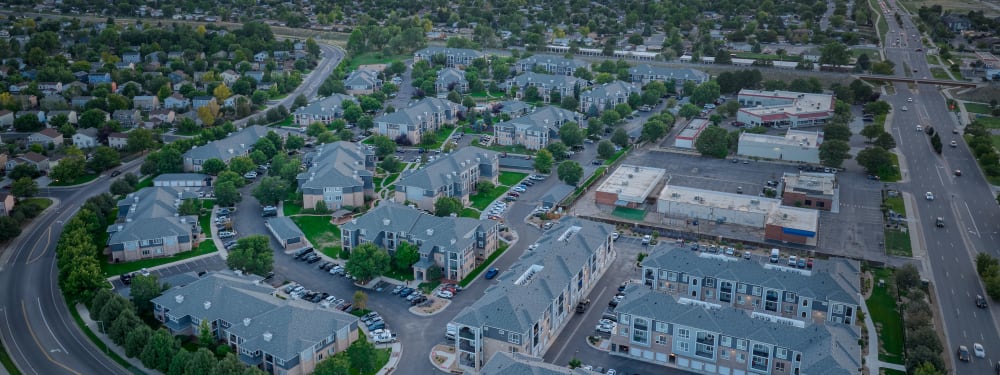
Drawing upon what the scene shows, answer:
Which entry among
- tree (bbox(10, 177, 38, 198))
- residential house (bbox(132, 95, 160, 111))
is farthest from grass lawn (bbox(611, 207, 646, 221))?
residential house (bbox(132, 95, 160, 111))

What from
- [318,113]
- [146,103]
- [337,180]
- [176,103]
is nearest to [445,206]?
[337,180]

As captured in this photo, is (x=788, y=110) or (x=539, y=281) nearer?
(x=539, y=281)

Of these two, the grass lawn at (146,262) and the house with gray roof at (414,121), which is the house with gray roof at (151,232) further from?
the house with gray roof at (414,121)

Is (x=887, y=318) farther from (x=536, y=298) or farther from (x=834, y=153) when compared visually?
(x=834, y=153)

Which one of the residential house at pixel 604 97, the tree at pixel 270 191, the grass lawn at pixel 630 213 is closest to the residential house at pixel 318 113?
the tree at pixel 270 191

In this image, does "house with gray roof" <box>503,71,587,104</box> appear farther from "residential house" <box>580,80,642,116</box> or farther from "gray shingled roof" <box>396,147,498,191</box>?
"gray shingled roof" <box>396,147,498,191</box>
